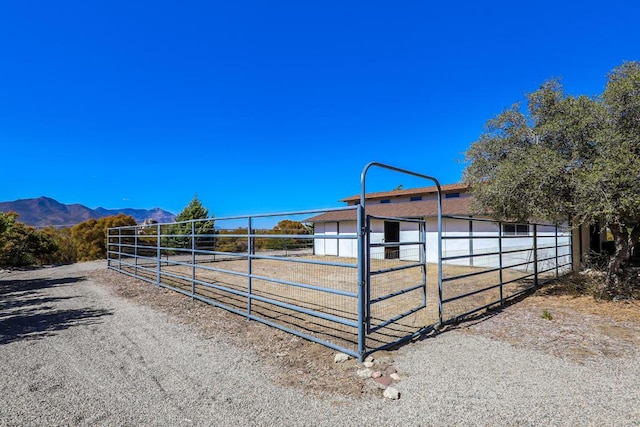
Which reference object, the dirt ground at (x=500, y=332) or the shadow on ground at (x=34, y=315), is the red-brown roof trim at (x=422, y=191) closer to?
the dirt ground at (x=500, y=332)

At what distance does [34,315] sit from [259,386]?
5423 millimetres

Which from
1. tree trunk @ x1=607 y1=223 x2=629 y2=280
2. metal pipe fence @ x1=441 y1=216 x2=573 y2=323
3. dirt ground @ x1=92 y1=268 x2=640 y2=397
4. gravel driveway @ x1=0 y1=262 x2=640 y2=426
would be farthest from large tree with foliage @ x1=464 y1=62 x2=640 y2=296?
gravel driveway @ x1=0 y1=262 x2=640 y2=426

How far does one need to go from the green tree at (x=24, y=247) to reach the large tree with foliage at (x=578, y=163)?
1817 cm

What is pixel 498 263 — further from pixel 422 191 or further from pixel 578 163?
pixel 422 191

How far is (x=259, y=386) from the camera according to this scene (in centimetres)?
314

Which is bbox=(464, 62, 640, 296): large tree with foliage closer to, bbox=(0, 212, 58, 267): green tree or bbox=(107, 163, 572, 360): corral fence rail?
bbox=(107, 163, 572, 360): corral fence rail

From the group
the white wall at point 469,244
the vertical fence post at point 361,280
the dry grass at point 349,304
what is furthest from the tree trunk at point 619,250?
the vertical fence post at point 361,280

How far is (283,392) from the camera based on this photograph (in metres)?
3.03

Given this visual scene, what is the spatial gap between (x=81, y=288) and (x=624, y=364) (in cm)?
1112

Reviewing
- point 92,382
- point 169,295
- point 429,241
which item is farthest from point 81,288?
point 429,241

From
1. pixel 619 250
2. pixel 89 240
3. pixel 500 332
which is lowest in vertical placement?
pixel 500 332

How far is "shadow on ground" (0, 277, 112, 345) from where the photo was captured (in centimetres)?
490

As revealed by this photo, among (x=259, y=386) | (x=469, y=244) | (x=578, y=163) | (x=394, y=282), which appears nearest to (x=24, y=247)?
(x=394, y=282)

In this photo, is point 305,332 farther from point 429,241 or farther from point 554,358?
point 429,241
